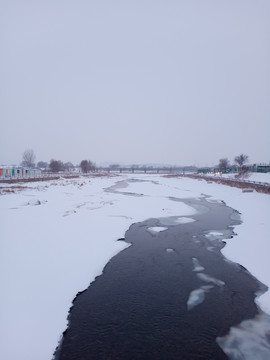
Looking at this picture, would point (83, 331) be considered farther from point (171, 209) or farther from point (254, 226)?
point (171, 209)

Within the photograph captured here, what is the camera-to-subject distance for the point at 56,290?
22.1 ft

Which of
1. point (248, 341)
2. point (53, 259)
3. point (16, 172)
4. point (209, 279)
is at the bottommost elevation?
point (248, 341)

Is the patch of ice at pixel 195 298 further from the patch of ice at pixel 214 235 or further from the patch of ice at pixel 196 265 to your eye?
the patch of ice at pixel 214 235

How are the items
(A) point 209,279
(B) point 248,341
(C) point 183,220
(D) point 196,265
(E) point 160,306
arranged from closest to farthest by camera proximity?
(B) point 248,341
(E) point 160,306
(A) point 209,279
(D) point 196,265
(C) point 183,220

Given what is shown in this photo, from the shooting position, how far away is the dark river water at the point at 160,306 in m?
4.79

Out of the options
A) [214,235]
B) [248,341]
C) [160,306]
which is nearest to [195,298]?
[160,306]

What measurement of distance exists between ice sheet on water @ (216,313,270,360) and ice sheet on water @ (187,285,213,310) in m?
1.11

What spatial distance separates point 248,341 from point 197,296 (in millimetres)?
1778

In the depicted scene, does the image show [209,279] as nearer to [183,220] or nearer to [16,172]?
[183,220]

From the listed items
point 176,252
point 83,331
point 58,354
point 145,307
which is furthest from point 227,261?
point 58,354

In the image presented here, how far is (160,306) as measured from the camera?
6.16 metres

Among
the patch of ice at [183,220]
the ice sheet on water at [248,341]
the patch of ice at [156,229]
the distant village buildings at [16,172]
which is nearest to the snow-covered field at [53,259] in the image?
the ice sheet on water at [248,341]

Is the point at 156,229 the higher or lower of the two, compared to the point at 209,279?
higher

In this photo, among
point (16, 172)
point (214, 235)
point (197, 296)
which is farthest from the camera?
point (16, 172)
